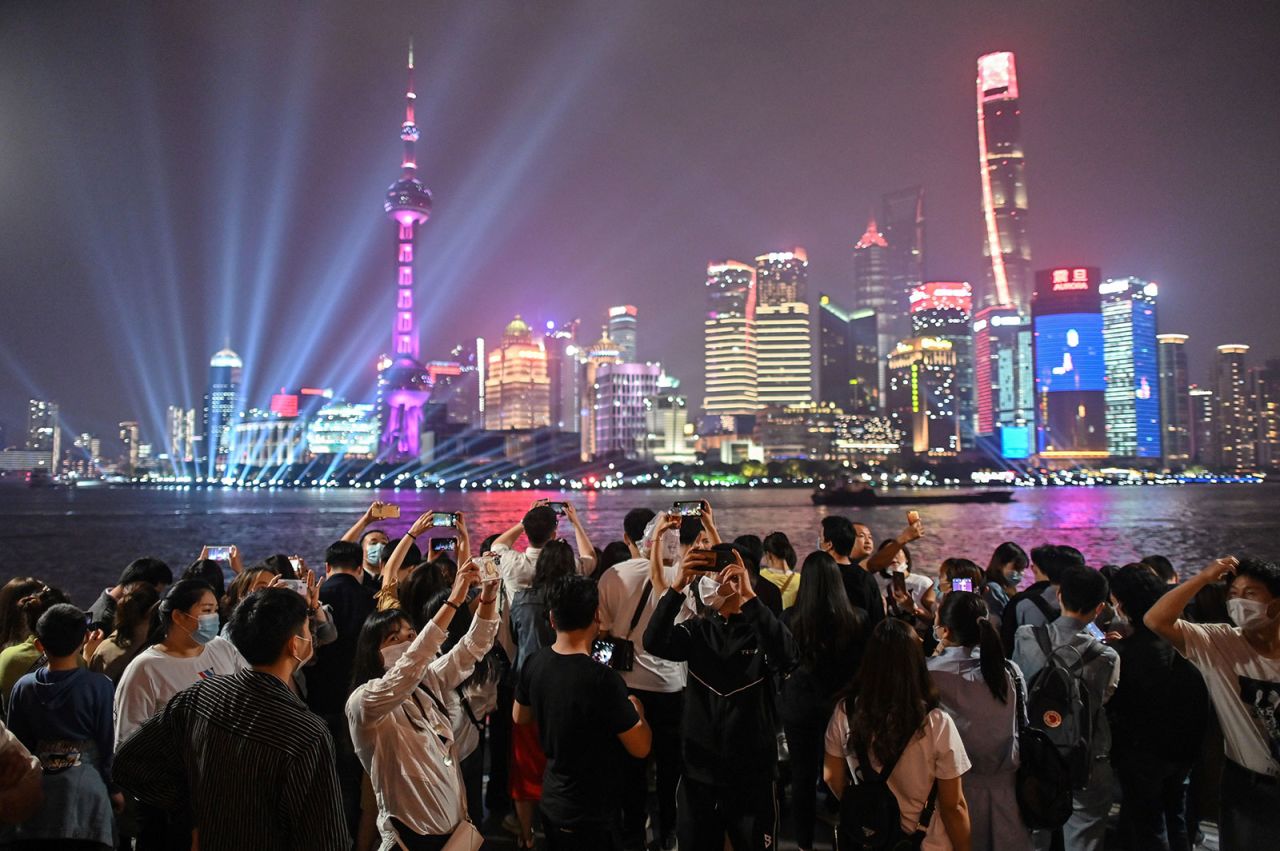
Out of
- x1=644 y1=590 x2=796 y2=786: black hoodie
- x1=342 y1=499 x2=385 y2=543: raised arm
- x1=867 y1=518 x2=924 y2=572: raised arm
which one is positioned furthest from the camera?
x1=867 y1=518 x2=924 y2=572: raised arm

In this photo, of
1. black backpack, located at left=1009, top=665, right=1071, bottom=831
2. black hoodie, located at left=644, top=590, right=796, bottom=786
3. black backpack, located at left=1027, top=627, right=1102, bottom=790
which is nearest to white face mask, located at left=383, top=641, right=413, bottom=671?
black hoodie, located at left=644, top=590, right=796, bottom=786

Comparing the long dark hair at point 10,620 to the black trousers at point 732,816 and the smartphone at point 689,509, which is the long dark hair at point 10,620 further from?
the black trousers at point 732,816

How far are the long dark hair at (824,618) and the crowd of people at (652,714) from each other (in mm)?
14

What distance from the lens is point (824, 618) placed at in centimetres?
454

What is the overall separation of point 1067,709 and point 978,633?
646 mm

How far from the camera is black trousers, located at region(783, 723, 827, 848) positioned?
4.85m

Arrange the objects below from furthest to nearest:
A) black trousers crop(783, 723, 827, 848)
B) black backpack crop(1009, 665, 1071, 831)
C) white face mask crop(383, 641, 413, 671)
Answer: black trousers crop(783, 723, 827, 848)
white face mask crop(383, 641, 413, 671)
black backpack crop(1009, 665, 1071, 831)

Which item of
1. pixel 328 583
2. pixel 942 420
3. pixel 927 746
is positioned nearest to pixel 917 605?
pixel 927 746

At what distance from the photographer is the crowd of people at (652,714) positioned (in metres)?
2.68

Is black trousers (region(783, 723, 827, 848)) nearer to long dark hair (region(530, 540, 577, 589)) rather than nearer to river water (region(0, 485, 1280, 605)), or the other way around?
long dark hair (region(530, 540, 577, 589))

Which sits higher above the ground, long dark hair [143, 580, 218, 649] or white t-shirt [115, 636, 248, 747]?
long dark hair [143, 580, 218, 649]

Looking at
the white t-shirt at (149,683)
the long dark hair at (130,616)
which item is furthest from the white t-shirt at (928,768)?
the long dark hair at (130,616)

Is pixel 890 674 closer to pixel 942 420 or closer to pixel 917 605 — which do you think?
pixel 917 605

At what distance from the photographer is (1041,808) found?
12.7 ft
